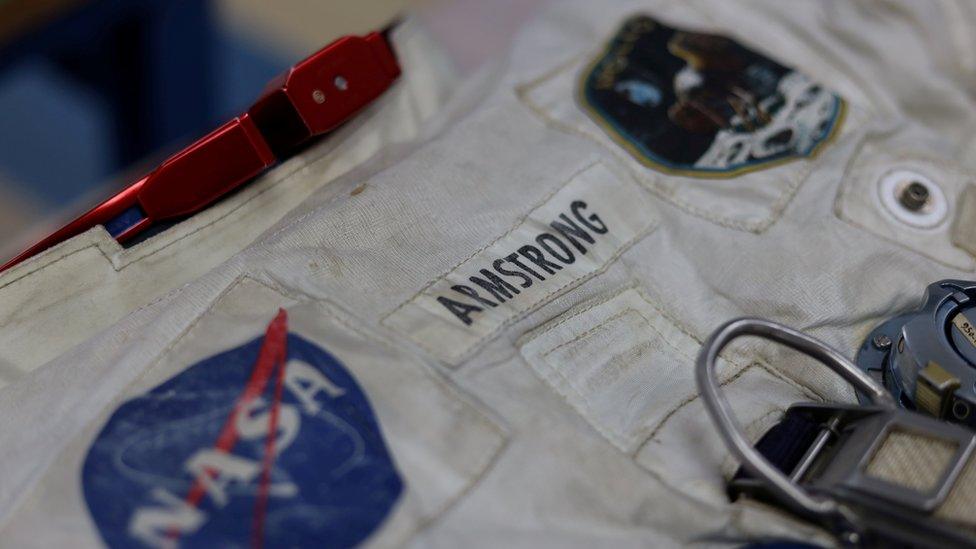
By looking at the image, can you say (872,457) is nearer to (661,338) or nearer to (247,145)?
(661,338)

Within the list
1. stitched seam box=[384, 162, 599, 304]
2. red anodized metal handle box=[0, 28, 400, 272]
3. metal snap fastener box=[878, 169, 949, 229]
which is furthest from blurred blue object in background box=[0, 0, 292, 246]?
metal snap fastener box=[878, 169, 949, 229]

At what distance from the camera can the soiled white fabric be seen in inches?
14.1

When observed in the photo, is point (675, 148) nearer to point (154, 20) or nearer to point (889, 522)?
point (889, 522)

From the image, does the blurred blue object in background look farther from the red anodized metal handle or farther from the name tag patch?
the name tag patch

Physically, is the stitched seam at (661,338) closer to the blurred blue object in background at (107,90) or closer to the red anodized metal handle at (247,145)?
the red anodized metal handle at (247,145)

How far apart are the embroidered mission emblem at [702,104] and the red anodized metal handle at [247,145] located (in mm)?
147

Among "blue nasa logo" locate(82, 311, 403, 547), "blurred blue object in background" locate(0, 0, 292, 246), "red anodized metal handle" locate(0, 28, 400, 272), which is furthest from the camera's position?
"blurred blue object in background" locate(0, 0, 292, 246)

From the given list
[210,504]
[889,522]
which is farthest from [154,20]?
[889,522]

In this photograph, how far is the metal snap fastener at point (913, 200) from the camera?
1.74ft

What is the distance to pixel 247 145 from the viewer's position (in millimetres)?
480

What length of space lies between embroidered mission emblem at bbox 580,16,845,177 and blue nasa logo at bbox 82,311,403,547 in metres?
0.26

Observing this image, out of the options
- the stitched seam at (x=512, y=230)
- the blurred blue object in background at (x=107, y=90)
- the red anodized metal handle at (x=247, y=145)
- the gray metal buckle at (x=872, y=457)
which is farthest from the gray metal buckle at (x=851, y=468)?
the blurred blue object in background at (x=107, y=90)

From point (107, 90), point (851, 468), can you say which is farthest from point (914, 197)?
point (107, 90)

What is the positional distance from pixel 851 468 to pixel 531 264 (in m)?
0.17
